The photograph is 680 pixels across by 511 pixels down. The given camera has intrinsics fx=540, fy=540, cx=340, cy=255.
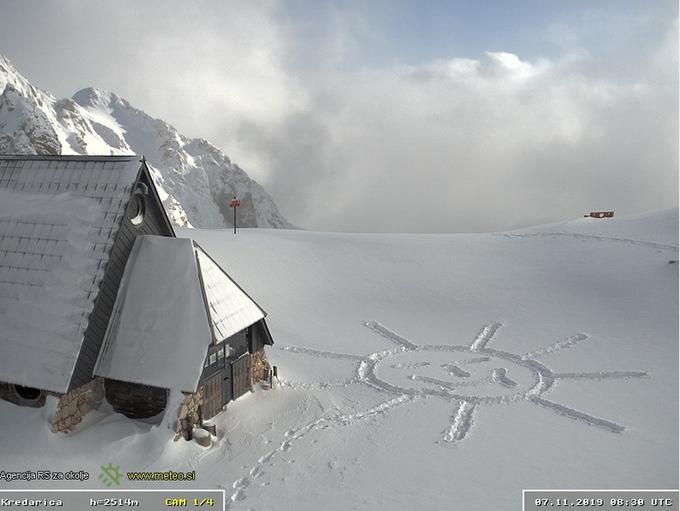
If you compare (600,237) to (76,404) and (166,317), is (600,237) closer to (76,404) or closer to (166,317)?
(166,317)

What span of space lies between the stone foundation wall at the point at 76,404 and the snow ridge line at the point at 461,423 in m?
9.53

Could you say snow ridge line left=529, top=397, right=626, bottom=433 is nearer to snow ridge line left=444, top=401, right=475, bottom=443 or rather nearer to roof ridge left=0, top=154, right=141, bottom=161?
snow ridge line left=444, top=401, right=475, bottom=443

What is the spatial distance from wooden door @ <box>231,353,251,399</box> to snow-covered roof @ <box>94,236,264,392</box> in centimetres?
120

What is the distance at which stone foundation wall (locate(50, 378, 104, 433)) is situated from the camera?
13516mm

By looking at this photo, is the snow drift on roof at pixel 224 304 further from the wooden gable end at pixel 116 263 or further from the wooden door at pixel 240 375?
the wooden gable end at pixel 116 263

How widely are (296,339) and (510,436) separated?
34.3 feet

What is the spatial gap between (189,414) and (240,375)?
265 cm

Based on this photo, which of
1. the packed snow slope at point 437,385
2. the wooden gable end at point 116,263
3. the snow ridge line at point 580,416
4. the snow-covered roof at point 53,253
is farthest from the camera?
the snow ridge line at point 580,416

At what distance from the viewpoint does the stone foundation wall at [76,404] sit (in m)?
13.5

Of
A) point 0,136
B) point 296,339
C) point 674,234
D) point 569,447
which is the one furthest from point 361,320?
point 0,136

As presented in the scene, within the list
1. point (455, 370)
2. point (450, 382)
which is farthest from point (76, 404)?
point (455, 370)

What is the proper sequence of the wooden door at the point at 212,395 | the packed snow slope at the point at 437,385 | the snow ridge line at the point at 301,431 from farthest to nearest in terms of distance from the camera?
the wooden door at the point at 212,395 → the packed snow slope at the point at 437,385 → the snow ridge line at the point at 301,431

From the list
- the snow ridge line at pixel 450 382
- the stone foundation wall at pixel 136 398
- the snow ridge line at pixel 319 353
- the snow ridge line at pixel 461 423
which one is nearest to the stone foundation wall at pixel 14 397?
the stone foundation wall at pixel 136 398

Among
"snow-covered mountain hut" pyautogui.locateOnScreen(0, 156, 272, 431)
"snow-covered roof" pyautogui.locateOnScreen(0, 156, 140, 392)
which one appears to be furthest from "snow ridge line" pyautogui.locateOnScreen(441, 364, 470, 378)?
"snow-covered roof" pyautogui.locateOnScreen(0, 156, 140, 392)
